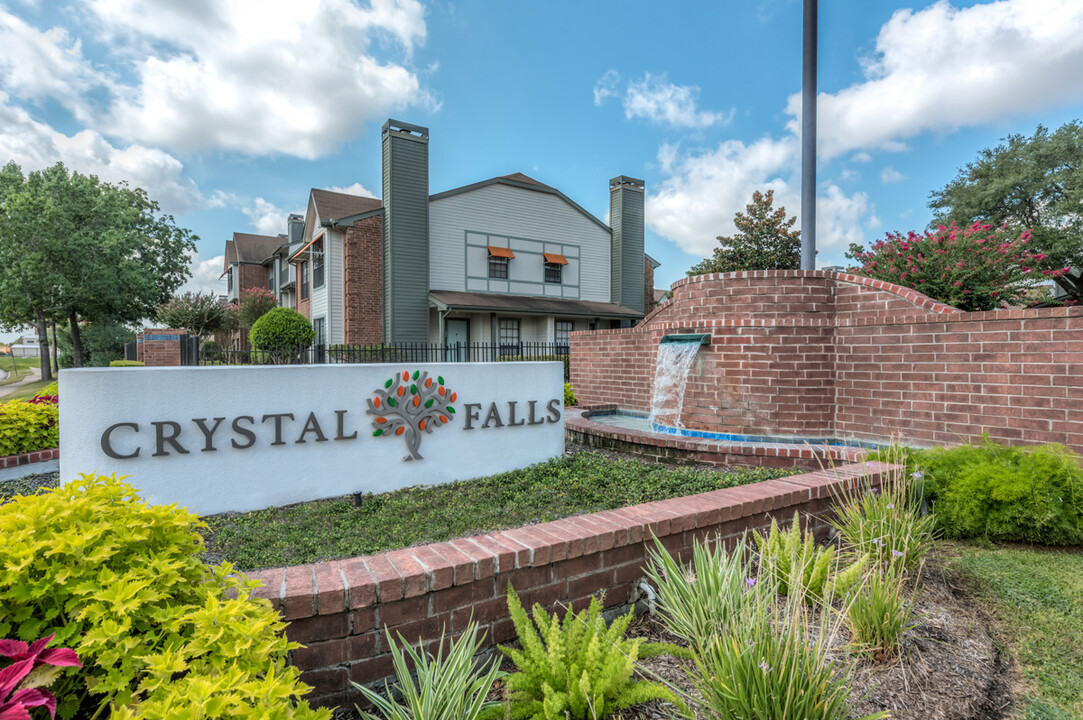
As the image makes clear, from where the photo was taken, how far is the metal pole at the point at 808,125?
305 inches

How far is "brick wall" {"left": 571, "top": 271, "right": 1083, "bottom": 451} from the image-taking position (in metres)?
5.06

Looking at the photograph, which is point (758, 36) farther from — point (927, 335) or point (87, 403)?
point (87, 403)

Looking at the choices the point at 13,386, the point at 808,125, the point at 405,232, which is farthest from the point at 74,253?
the point at 808,125

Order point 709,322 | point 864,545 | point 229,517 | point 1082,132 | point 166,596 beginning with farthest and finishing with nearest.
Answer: point 1082,132
point 709,322
point 229,517
point 864,545
point 166,596

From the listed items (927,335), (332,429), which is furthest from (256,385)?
(927,335)

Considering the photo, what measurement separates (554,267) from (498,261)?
9.16 ft

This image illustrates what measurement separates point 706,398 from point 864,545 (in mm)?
3756

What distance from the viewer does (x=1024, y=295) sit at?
930 cm

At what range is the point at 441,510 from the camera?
14.1 feet

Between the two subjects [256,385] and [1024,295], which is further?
[1024,295]

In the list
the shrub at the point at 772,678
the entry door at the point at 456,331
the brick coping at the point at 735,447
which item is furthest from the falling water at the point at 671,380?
the entry door at the point at 456,331

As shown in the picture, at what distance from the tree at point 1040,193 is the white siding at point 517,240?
713 inches

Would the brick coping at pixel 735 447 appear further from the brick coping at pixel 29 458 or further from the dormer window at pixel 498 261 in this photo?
the dormer window at pixel 498 261

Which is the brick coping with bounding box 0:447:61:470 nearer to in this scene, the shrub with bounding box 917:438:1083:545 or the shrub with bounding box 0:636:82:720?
the shrub with bounding box 0:636:82:720
